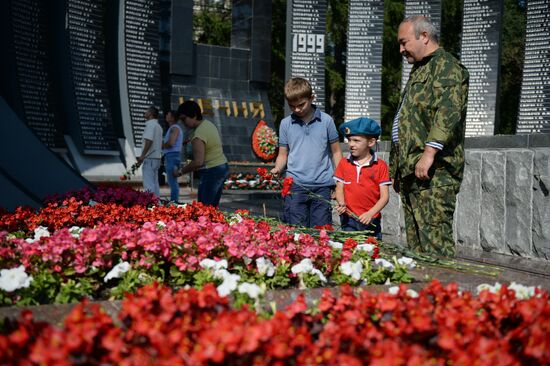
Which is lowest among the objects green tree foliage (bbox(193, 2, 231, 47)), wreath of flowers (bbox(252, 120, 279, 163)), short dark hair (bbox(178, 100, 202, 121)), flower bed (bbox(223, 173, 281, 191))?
flower bed (bbox(223, 173, 281, 191))

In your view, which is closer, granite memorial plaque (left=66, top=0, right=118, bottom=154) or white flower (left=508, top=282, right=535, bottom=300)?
white flower (left=508, top=282, right=535, bottom=300)

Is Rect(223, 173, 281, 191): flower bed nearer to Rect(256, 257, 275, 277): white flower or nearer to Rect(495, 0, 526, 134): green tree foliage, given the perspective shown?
Rect(256, 257, 275, 277): white flower

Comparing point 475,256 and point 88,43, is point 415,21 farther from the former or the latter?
point 88,43

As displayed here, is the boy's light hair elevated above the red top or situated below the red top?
above

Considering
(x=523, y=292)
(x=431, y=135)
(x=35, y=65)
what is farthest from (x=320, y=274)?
(x=35, y=65)

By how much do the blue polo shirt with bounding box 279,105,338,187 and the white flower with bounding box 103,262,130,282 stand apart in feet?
7.30

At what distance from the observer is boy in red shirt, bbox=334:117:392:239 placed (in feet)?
14.7

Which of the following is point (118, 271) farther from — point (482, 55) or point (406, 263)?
point (482, 55)

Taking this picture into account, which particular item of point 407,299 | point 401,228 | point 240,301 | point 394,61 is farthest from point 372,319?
point 394,61

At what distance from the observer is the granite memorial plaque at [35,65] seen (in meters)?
12.1

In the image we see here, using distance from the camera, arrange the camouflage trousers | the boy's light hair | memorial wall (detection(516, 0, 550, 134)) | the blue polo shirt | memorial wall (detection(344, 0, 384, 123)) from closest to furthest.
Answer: the camouflage trousers → the boy's light hair → the blue polo shirt → memorial wall (detection(516, 0, 550, 134)) → memorial wall (detection(344, 0, 384, 123))

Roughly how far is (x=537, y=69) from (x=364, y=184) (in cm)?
1000

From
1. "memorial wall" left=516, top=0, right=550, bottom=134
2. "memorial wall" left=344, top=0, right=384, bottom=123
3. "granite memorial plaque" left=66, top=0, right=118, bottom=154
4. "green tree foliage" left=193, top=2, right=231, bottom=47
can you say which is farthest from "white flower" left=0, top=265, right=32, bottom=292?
"green tree foliage" left=193, top=2, right=231, bottom=47

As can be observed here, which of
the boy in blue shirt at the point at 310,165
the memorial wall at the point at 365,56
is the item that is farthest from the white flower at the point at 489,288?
the memorial wall at the point at 365,56
